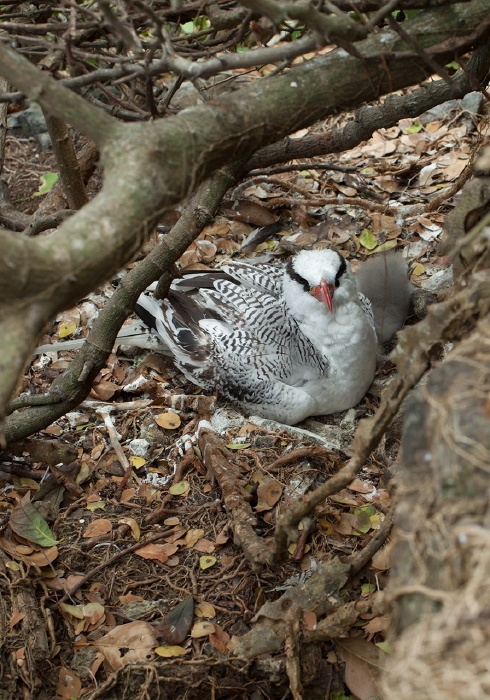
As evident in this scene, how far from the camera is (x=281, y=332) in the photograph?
4266 millimetres

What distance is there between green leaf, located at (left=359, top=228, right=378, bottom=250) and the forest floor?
22mm

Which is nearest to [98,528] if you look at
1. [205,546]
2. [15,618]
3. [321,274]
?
[205,546]

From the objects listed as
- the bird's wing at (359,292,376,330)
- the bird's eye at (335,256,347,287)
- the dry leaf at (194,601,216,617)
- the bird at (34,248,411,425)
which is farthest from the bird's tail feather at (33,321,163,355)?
the dry leaf at (194,601,216,617)

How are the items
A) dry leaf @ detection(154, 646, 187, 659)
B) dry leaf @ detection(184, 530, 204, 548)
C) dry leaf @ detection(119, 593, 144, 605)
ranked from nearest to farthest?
1. dry leaf @ detection(154, 646, 187, 659)
2. dry leaf @ detection(119, 593, 144, 605)
3. dry leaf @ detection(184, 530, 204, 548)

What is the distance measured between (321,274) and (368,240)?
122 cm

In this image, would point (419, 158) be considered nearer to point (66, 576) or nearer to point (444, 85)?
point (444, 85)

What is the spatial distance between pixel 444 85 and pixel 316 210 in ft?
6.58

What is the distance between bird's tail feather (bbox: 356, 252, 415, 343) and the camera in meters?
4.44

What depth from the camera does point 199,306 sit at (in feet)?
14.7

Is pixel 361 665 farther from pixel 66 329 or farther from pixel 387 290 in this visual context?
pixel 66 329

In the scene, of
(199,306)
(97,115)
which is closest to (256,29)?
(97,115)

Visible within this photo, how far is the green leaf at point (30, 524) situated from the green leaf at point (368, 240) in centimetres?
310

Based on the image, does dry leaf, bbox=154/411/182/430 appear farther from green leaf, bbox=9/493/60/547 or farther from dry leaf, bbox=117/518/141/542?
green leaf, bbox=9/493/60/547

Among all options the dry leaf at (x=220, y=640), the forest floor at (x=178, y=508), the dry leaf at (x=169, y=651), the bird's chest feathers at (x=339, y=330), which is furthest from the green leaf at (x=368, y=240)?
the dry leaf at (x=169, y=651)
